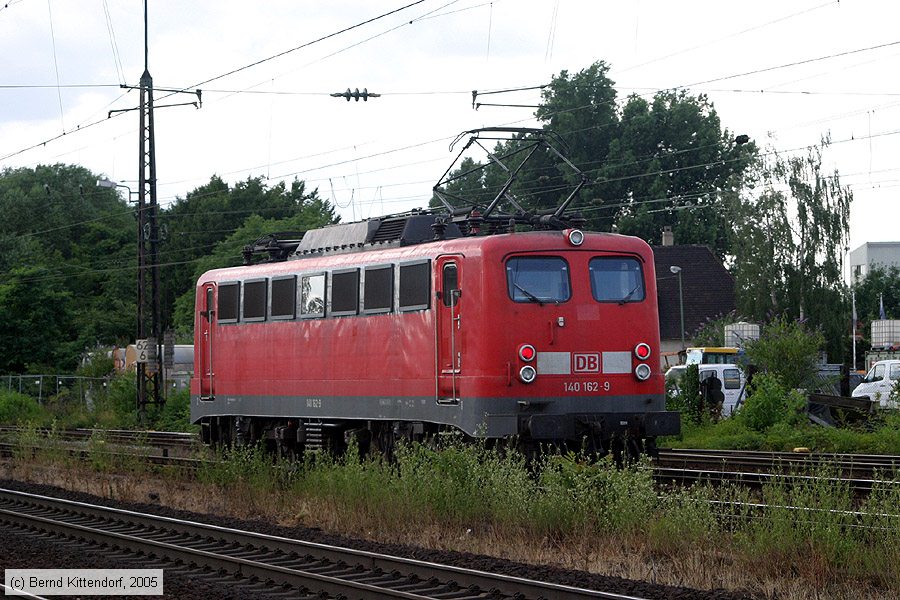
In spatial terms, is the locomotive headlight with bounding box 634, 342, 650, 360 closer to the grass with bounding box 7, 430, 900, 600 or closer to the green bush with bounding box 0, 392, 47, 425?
the grass with bounding box 7, 430, 900, 600

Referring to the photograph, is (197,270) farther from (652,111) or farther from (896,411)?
(896,411)

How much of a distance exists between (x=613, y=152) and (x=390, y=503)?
2111 inches

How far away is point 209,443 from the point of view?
2220cm

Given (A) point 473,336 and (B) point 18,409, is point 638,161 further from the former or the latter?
(A) point 473,336

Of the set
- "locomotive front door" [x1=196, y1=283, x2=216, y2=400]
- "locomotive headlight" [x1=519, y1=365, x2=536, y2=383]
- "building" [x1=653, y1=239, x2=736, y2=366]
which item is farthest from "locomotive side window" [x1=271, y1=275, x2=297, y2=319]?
"building" [x1=653, y1=239, x2=736, y2=366]

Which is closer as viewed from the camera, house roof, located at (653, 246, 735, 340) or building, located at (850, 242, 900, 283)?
house roof, located at (653, 246, 735, 340)

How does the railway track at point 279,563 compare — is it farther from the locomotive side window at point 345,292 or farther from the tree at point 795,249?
the tree at point 795,249

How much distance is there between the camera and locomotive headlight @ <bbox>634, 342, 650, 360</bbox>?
52.3 ft

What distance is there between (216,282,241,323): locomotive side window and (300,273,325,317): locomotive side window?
218cm

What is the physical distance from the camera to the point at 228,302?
68.9ft

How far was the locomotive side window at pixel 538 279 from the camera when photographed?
608 inches

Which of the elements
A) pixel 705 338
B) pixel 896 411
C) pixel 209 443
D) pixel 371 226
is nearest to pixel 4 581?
pixel 371 226

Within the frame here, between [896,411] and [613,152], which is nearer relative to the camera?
[896,411]

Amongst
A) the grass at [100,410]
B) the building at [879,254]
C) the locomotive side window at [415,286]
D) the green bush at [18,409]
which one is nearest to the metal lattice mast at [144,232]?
the grass at [100,410]
